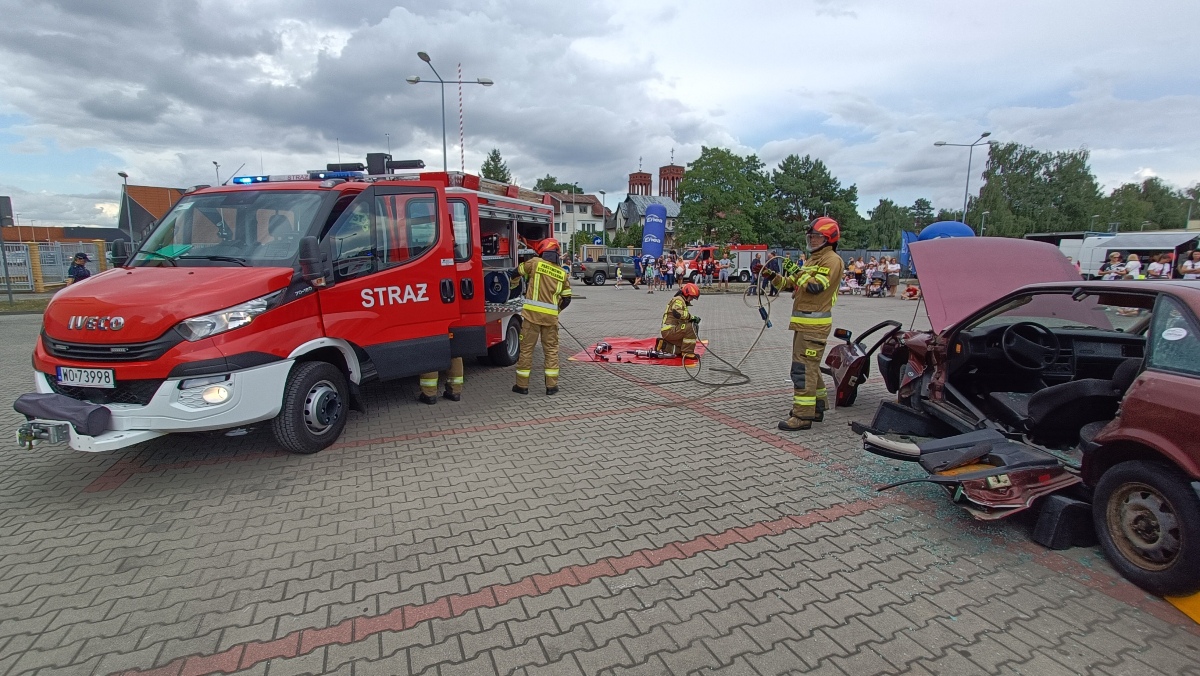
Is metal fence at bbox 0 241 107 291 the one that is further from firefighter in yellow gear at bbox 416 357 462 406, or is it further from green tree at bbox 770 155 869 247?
green tree at bbox 770 155 869 247

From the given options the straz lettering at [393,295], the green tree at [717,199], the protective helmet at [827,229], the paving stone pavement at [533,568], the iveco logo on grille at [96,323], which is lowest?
the paving stone pavement at [533,568]

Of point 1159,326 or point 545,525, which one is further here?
point 545,525

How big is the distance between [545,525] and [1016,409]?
3583 mm

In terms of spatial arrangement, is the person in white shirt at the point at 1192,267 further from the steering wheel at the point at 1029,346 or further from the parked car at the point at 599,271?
the parked car at the point at 599,271

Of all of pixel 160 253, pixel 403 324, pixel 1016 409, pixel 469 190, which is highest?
pixel 469 190

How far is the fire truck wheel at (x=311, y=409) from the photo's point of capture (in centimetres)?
450

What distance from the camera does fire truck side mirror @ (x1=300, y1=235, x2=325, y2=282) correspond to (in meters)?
4.43

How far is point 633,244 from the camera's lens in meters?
63.2

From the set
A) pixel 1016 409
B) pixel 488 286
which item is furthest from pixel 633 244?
pixel 1016 409

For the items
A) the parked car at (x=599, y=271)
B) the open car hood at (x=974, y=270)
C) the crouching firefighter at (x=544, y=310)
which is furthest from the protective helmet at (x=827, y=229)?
the parked car at (x=599, y=271)

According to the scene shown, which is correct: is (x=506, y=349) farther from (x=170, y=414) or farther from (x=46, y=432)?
(x=46, y=432)

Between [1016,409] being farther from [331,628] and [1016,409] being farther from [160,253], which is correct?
[160,253]

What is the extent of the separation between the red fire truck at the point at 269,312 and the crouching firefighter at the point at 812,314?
350 centimetres

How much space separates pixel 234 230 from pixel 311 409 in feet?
5.49
